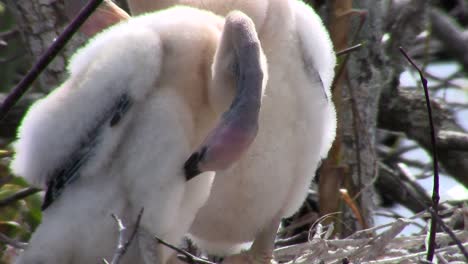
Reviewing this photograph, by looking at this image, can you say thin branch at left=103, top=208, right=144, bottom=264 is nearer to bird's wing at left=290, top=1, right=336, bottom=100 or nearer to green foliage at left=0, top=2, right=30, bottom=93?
bird's wing at left=290, top=1, right=336, bottom=100

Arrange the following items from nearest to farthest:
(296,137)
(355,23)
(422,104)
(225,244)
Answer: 1. (296,137)
2. (225,244)
3. (355,23)
4. (422,104)

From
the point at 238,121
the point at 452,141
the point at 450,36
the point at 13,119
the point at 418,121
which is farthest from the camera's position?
the point at 450,36

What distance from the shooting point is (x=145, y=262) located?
3170 mm

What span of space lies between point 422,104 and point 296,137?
4.93ft

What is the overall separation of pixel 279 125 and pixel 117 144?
68 centimetres

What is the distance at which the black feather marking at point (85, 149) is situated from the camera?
3.10 m

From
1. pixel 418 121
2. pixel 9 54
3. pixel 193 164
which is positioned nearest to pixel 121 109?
pixel 193 164

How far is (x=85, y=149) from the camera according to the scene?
10.2 ft

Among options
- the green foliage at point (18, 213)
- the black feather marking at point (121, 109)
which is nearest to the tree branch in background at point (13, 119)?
the green foliage at point (18, 213)

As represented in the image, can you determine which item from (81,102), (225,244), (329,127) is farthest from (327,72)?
(81,102)

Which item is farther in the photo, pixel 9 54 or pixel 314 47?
pixel 9 54

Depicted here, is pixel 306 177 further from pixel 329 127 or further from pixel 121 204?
pixel 121 204

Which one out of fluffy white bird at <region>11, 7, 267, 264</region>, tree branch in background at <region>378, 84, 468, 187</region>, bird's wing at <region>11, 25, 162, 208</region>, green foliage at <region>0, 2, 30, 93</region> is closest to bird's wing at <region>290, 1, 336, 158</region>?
fluffy white bird at <region>11, 7, 267, 264</region>

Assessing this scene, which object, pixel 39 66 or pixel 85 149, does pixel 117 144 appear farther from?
pixel 39 66
